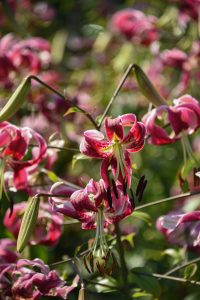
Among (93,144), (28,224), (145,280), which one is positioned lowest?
(145,280)

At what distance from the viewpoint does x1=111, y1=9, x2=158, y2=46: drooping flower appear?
7.74ft

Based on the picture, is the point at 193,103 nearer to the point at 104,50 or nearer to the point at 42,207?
the point at 42,207

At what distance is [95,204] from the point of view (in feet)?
3.88

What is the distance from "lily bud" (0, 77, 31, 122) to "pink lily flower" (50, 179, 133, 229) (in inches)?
5.9

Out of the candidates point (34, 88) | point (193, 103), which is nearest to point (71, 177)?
point (34, 88)

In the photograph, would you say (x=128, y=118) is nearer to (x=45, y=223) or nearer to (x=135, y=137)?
(x=135, y=137)

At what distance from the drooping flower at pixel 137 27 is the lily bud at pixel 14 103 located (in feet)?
3.74

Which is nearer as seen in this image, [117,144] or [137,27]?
[117,144]

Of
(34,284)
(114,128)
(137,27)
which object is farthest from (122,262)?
(137,27)

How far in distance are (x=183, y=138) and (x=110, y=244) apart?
0.24 meters

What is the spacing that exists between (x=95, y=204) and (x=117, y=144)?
11cm

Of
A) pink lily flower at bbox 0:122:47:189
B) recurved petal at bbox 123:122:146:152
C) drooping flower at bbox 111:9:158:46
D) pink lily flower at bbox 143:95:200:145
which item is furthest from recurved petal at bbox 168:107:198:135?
drooping flower at bbox 111:9:158:46

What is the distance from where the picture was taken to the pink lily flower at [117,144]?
117 cm

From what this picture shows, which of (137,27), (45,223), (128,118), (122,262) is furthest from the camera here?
(137,27)
